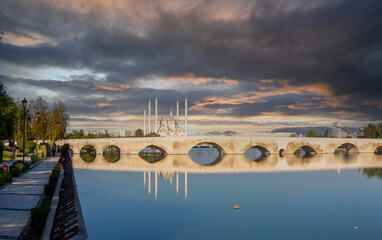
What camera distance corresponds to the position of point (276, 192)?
2239cm

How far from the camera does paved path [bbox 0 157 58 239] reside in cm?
932

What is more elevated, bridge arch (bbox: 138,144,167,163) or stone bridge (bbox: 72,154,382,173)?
bridge arch (bbox: 138,144,167,163)

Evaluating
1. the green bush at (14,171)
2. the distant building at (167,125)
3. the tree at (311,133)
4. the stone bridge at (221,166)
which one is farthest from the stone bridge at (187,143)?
the tree at (311,133)

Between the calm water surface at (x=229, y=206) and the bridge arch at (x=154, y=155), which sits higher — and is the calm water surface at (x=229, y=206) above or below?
below

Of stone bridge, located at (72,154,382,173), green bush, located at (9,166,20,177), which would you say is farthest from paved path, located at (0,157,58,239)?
stone bridge, located at (72,154,382,173)

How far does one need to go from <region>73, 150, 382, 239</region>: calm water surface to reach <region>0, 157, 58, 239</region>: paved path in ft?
8.23

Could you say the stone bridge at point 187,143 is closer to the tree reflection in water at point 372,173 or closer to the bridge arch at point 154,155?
the bridge arch at point 154,155

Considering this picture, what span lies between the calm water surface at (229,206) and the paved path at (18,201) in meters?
2.51

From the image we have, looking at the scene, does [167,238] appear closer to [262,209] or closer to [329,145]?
[262,209]

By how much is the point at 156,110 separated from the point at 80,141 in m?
20.5

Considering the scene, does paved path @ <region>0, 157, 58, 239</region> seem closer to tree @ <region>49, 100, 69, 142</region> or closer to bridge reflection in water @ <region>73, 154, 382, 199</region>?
bridge reflection in water @ <region>73, 154, 382, 199</region>

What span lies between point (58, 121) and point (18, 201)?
3901cm

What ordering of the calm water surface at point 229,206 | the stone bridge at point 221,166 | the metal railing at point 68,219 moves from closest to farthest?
1. the metal railing at point 68,219
2. the calm water surface at point 229,206
3. the stone bridge at point 221,166

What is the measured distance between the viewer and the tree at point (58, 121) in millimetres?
48156
